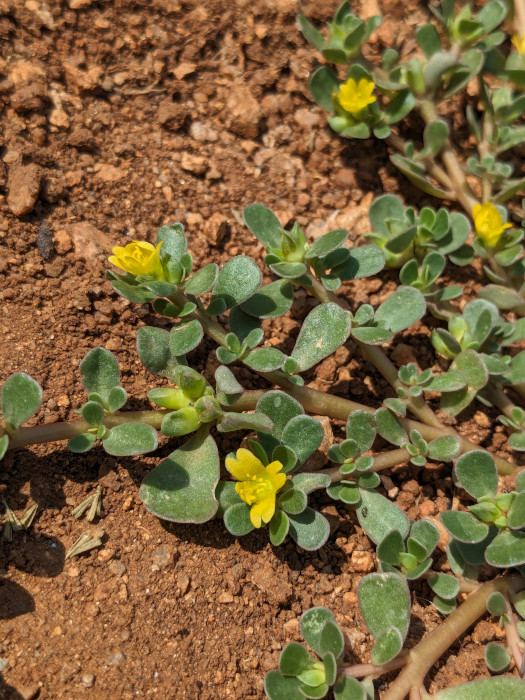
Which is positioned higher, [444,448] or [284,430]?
[284,430]

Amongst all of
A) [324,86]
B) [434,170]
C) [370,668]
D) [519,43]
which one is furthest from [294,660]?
[519,43]

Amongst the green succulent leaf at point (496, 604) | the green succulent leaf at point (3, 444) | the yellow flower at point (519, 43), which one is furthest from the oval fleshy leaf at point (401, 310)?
the yellow flower at point (519, 43)

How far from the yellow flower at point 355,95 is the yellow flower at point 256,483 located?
1.77 meters

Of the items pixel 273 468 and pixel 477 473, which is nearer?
pixel 273 468

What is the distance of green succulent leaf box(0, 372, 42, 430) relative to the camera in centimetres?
212

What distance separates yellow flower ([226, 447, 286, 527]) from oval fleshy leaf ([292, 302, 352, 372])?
43cm

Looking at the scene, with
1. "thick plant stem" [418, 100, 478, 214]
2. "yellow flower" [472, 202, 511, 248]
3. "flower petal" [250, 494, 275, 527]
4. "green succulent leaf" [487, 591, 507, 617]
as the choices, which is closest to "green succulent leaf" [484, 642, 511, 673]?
"green succulent leaf" [487, 591, 507, 617]

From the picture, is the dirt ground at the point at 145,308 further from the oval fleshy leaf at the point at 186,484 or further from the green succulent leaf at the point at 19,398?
the green succulent leaf at the point at 19,398

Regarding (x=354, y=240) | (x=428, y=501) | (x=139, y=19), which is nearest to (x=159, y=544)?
(x=428, y=501)

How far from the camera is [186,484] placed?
2.32 meters

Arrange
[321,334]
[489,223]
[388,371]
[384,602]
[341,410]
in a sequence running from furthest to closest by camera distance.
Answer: [489,223] → [388,371] → [341,410] → [321,334] → [384,602]

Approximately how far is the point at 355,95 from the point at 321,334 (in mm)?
1305

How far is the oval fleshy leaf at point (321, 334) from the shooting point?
8.19 ft

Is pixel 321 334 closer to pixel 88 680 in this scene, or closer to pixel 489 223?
pixel 489 223
